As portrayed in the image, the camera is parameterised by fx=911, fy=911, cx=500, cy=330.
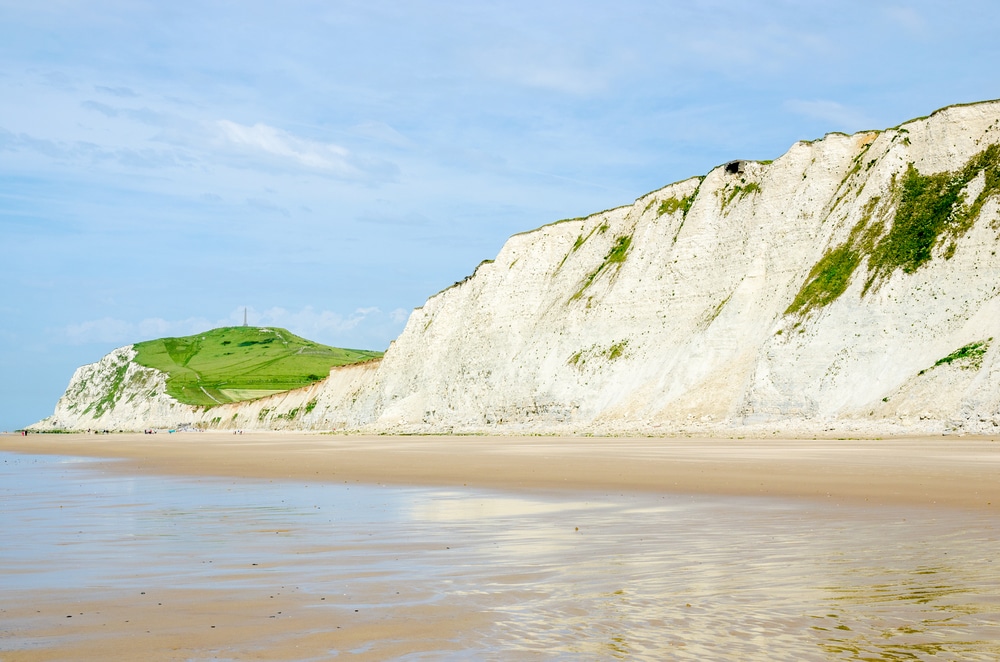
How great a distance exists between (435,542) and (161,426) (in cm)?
12914

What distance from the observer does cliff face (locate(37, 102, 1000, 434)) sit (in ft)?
134

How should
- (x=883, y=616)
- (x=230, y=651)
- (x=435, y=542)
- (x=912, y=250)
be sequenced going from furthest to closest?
(x=912, y=250) → (x=435, y=542) → (x=883, y=616) → (x=230, y=651)

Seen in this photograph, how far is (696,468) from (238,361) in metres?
152

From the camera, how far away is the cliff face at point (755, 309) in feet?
134

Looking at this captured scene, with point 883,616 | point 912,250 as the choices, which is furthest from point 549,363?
point 883,616

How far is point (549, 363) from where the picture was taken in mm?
60781

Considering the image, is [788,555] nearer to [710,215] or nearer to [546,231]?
[710,215]

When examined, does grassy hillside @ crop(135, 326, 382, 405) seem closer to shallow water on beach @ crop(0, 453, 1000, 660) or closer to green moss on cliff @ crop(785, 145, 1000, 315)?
green moss on cliff @ crop(785, 145, 1000, 315)

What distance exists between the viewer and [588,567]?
30.0 ft

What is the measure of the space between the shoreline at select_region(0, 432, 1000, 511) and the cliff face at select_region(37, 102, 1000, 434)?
8723 millimetres

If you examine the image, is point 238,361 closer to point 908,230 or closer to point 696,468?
point 908,230

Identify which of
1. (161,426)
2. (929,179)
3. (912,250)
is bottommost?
(161,426)

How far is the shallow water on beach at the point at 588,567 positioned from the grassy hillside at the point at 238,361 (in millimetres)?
120834

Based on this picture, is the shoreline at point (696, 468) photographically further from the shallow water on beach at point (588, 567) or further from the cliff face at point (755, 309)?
the cliff face at point (755, 309)
